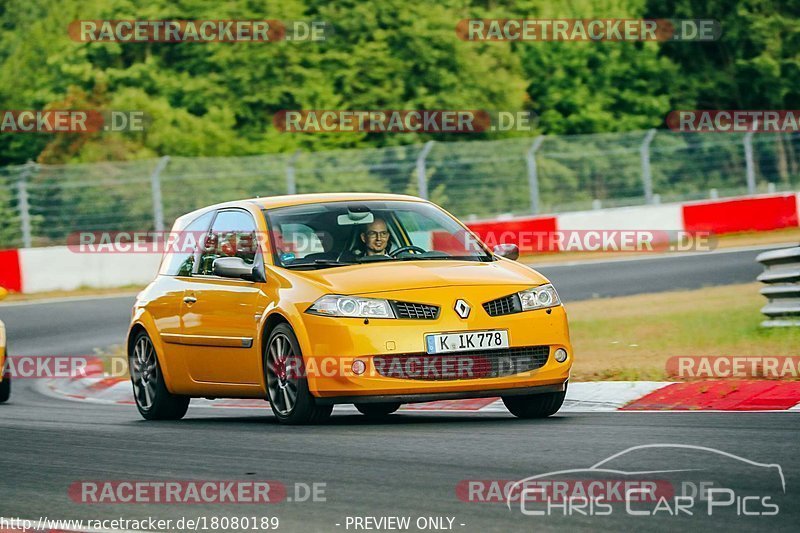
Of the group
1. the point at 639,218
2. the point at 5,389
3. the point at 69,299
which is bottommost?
the point at 69,299

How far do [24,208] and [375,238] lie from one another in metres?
19.8

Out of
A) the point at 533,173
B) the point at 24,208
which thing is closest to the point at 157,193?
the point at 24,208

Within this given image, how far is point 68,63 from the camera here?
43781 mm

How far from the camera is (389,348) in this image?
382 inches

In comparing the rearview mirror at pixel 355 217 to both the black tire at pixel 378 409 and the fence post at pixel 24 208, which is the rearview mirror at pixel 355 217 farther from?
the fence post at pixel 24 208

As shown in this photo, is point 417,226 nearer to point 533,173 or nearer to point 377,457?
point 377,457

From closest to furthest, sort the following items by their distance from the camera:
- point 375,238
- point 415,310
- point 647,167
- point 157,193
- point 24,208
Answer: point 415,310 < point 375,238 < point 24,208 < point 157,193 < point 647,167

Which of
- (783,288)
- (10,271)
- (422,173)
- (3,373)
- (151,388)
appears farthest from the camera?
(422,173)

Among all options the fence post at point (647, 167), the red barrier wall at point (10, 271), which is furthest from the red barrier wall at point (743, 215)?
the red barrier wall at point (10, 271)

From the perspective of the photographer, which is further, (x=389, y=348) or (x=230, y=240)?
(x=230, y=240)

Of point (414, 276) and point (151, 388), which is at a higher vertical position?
point (414, 276)

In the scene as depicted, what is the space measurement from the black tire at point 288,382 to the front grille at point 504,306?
1.22 m

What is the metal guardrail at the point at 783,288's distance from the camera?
570 inches

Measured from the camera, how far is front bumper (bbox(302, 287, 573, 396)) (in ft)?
31.9
